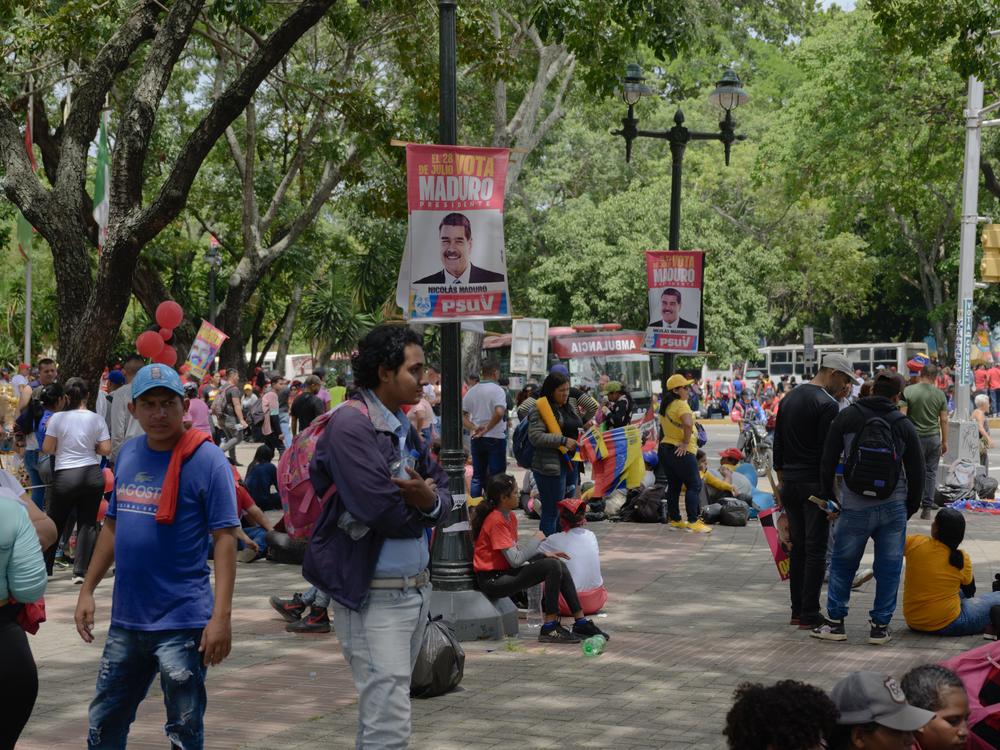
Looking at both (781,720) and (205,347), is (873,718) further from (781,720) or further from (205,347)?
(205,347)

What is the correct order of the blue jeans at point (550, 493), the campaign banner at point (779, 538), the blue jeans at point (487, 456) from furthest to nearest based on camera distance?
the blue jeans at point (487, 456)
the blue jeans at point (550, 493)
the campaign banner at point (779, 538)

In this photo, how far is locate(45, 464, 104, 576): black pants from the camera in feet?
35.9

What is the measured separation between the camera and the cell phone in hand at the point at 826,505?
29.2 ft

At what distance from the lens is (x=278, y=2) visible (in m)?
15.7

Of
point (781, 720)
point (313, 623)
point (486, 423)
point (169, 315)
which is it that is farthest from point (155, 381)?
point (169, 315)

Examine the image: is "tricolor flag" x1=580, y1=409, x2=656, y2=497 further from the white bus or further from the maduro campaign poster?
the white bus

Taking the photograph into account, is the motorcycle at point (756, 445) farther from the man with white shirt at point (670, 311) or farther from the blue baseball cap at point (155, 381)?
the blue baseball cap at point (155, 381)

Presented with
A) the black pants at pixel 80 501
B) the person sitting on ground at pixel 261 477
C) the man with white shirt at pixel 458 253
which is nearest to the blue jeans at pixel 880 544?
the man with white shirt at pixel 458 253

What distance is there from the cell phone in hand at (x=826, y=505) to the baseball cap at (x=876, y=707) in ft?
17.5

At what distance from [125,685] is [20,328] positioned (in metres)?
56.5

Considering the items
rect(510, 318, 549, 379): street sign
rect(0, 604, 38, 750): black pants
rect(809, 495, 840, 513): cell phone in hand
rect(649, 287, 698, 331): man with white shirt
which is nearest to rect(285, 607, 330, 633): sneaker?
rect(809, 495, 840, 513): cell phone in hand

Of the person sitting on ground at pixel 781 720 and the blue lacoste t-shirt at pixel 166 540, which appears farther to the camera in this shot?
the blue lacoste t-shirt at pixel 166 540

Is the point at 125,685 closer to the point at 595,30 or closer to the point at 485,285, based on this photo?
the point at 485,285

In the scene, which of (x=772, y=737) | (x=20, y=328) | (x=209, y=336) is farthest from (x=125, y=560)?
(x=20, y=328)
